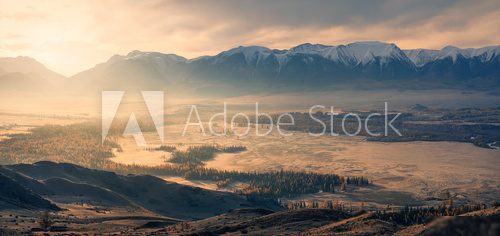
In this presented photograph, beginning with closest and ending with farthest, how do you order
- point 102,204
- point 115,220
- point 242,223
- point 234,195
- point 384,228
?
1. point 384,228
2. point 242,223
3. point 115,220
4. point 102,204
5. point 234,195

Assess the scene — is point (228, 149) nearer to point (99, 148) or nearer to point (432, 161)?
point (99, 148)

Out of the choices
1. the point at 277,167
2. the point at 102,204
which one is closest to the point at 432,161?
the point at 277,167

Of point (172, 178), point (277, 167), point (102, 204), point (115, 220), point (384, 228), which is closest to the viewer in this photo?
point (384, 228)

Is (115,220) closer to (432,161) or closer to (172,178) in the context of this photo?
(172,178)

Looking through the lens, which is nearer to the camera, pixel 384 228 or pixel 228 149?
pixel 384 228

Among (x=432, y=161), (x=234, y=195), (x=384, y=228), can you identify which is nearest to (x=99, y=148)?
(x=234, y=195)

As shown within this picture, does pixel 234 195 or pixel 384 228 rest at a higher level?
pixel 384 228
